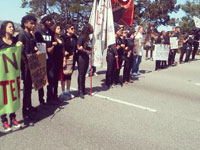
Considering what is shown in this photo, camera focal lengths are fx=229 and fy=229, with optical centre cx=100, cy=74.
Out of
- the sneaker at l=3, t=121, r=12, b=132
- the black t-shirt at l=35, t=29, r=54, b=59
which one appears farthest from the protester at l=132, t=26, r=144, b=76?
the sneaker at l=3, t=121, r=12, b=132

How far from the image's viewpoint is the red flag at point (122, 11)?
7.42 metres

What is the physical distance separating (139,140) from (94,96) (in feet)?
8.86

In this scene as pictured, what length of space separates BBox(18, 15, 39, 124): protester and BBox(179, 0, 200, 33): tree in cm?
6181

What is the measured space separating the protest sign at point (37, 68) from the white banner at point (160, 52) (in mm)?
7328

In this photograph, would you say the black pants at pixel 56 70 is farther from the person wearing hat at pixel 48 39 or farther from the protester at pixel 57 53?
the person wearing hat at pixel 48 39

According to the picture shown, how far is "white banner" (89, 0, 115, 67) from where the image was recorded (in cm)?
627

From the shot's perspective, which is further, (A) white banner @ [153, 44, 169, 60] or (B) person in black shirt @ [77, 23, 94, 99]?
(A) white banner @ [153, 44, 169, 60]

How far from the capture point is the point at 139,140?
375 centimetres

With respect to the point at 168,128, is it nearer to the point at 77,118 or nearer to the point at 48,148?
the point at 77,118

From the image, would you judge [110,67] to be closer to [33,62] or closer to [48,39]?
[48,39]

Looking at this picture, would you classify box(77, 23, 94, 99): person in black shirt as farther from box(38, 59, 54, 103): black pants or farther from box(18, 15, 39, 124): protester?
box(18, 15, 39, 124): protester

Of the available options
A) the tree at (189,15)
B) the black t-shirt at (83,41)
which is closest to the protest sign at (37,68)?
the black t-shirt at (83,41)

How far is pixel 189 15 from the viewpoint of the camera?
66.3 meters

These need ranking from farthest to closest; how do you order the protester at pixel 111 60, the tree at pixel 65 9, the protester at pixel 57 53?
the tree at pixel 65 9 < the protester at pixel 111 60 < the protester at pixel 57 53
